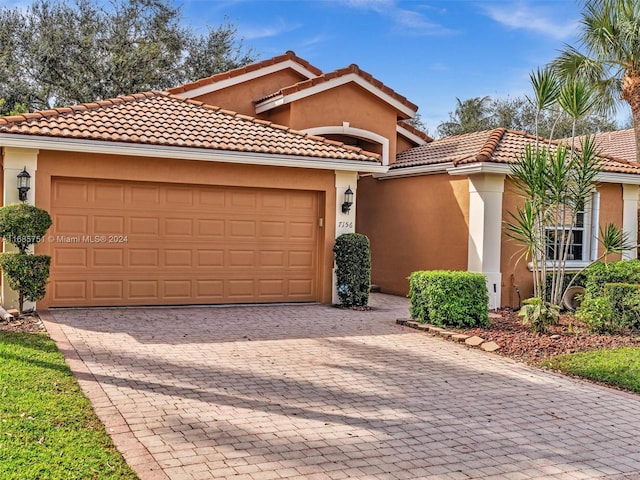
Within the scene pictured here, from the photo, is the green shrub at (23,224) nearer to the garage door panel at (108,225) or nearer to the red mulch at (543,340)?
the garage door panel at (108,225)

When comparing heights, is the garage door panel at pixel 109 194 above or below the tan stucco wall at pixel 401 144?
below

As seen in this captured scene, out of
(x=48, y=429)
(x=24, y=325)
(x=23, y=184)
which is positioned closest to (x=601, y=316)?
(x=48, y=429)

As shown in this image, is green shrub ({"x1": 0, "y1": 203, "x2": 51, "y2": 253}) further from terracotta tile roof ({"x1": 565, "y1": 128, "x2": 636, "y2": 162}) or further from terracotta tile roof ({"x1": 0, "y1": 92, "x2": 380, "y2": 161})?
terracotta tile roof ({"x1": 565, "y1": 128, "x2": 636, "y2": 162})

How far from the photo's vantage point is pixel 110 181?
12.7 metres

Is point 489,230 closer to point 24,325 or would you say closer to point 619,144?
point 24,325

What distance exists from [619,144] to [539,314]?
17091mm

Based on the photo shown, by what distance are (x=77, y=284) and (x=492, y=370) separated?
808 cm

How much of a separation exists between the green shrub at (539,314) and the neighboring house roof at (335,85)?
885 centimetres

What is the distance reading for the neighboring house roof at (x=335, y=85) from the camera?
56.1ft

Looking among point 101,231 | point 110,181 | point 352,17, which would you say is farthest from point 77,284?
point 352,17

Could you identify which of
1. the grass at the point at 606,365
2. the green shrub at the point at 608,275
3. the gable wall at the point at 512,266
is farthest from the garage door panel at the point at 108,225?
the green shrub at the point at 608,275

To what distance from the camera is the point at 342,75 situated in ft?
57.6

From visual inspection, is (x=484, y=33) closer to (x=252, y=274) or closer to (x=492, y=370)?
(x=252, y=274)

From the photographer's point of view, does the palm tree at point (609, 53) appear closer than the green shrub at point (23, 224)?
No
